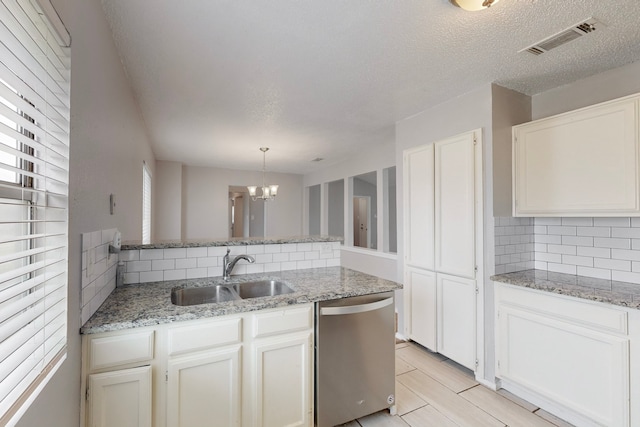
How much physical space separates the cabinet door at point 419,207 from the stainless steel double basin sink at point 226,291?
60.6 inches

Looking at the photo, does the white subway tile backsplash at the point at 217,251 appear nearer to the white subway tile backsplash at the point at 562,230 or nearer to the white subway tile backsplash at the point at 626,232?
the white subway tile backsplash at the point at 562,230

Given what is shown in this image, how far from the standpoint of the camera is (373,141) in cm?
427

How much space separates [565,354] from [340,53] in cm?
249

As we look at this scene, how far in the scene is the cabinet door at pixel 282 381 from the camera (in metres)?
1.60

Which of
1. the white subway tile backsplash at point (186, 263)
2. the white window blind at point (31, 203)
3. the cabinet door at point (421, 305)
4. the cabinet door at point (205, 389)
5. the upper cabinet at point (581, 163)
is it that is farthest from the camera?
the cabinet door at point (421, 305)

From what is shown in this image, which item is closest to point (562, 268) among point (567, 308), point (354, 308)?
point (567, 308)

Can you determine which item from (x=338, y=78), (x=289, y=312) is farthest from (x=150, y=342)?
(x=338, y=78)

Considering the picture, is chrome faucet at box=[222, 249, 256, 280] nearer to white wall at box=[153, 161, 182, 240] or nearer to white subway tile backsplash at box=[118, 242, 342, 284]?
white subway tile backsplash at box=[118, 242, 342, 284]

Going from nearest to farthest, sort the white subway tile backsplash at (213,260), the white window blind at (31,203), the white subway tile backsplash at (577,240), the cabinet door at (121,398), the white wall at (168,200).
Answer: the white window blind at (31,203) → the cabinet door at (121,398) → the white subway tile backsplash at (213,260) → the white subway tile backsplash at (577,240) → the white wall at (168,200)

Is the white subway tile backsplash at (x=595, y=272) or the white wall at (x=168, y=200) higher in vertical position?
the white wall at (x=168, y=200)

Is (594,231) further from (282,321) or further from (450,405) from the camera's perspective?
(282,321)

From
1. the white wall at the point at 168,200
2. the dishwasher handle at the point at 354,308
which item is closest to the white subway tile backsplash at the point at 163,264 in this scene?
the dishwasher handle at the point at 354,308

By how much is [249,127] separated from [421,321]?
2.89 m

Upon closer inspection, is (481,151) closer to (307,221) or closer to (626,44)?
(626,44)
